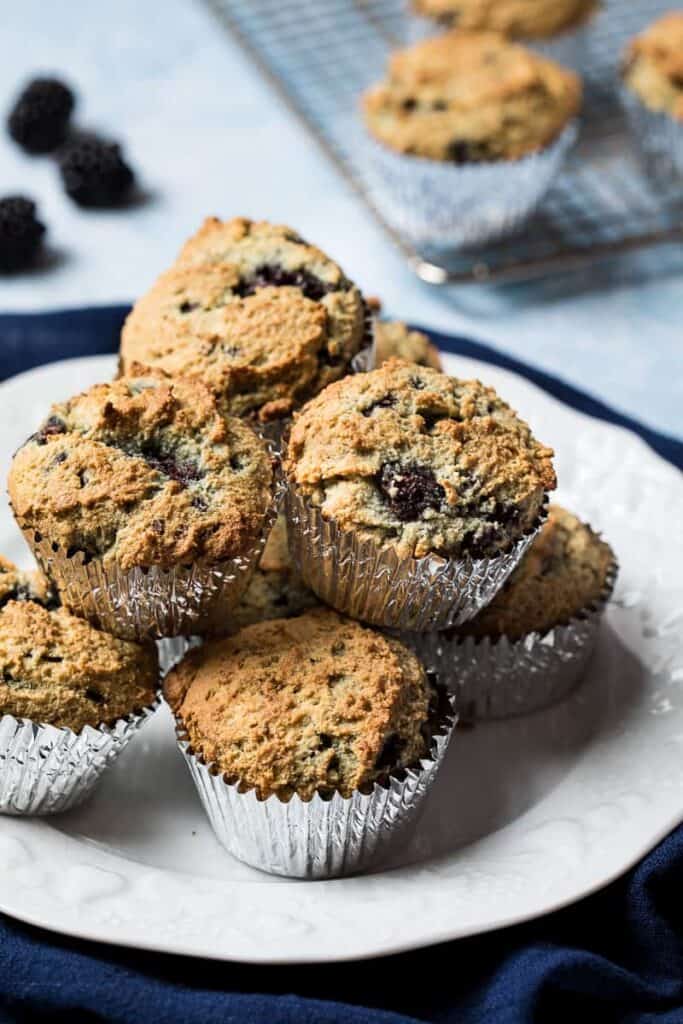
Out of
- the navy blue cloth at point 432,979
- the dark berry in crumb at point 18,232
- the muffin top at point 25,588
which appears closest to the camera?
A: the navy blue cloth at point 432,979

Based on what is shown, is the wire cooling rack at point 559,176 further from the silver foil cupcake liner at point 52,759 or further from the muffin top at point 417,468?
the silver foil cupcake liner at point 52,759

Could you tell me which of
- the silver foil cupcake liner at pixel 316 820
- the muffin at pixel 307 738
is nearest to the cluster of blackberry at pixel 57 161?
the muffin at pixel 307 738

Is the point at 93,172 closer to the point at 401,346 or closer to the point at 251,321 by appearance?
the point at 401,346

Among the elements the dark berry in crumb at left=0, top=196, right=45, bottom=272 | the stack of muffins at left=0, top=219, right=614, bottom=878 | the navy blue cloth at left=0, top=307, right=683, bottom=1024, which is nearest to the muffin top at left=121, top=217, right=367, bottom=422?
the stack of muffins at left=0, top=219, right=614, bottom=878

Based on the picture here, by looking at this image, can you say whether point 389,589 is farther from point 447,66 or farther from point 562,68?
point 562,68

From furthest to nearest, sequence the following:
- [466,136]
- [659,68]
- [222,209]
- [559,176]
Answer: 1. [559,176]
2. [222,209]
3. [659,68]
4. [466,136]

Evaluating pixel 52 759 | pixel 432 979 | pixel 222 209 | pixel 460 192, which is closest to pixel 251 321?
pixel 52 759

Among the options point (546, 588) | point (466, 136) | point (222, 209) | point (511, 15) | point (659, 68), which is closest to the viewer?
point (546, 588)

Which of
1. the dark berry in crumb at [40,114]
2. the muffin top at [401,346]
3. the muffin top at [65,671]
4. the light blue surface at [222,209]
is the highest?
the muffin top at [401,346]
